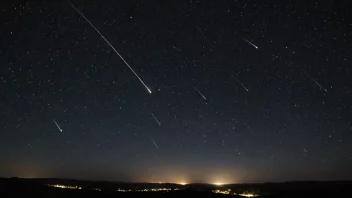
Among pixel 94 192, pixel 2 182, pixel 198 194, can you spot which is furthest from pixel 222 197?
pixel 2 182

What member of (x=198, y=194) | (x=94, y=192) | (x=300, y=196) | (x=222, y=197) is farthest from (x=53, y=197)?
(x=300, y=196)

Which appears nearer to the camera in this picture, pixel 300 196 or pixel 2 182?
pixel 300 196

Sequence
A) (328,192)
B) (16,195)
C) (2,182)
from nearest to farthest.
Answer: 1. (16,195)
2. (328,192)
3. (2,182)

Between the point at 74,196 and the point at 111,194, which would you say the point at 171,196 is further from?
the point at 74,196

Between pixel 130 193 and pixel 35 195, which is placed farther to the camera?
pixel 130 193

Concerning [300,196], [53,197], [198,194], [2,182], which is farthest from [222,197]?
[2,182]

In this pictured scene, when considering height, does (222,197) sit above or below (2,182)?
below

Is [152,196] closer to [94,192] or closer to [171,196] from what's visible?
[171,196]

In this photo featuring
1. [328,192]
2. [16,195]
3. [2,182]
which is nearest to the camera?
[16,195]

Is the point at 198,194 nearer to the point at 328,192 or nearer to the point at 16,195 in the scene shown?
the point at 328,192
